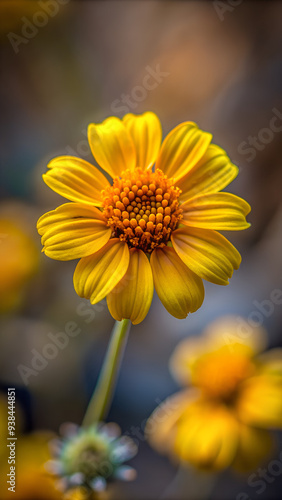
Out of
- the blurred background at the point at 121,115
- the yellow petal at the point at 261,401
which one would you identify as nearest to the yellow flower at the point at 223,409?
the yellow petal at the point at 261,401

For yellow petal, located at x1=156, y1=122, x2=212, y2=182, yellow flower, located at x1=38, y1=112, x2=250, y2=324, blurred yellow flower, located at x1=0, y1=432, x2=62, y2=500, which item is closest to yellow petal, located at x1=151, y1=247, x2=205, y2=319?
yellow flower, located at x1=38, y1=112, x2=250, y2=324

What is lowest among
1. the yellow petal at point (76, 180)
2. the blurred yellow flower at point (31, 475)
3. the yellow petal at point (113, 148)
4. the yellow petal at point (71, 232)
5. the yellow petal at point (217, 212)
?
the blurred yellow flower at point (31, 475)

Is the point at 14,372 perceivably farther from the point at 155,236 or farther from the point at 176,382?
the point at 155,236

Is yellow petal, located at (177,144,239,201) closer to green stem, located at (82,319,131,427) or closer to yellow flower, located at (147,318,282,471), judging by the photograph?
green stem, located at (82,319,131,427)

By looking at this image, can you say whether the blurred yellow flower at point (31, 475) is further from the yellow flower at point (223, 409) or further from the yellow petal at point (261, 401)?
the yellow petal at point (261, 401)

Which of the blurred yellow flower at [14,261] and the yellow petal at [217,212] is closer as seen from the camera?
the yellow petal at [217,212]

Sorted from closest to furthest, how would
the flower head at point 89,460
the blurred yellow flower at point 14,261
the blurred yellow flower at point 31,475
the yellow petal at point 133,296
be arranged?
the yellow petal at point 133,296, the flower head at point 89,460, the blurred yellow flower at point 31,475, the blurred yellow flower at point 14,261

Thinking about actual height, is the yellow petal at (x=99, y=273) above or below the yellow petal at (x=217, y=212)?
below
